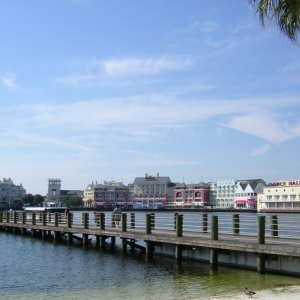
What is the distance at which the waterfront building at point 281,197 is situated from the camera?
458 feet

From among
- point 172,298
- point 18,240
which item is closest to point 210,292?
point 172,298

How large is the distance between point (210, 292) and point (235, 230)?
28.7ft

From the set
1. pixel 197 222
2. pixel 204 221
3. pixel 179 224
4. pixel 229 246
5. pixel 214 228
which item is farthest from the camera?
pixel 197 222

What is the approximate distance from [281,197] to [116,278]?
432 feet

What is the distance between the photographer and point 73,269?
22.3 meters

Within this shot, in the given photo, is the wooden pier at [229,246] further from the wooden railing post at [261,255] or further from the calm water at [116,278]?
the calm water at [116,278]

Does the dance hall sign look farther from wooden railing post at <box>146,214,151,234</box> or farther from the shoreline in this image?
the shoreline

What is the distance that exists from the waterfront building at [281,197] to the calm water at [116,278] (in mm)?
118617

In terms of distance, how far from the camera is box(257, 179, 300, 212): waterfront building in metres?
140


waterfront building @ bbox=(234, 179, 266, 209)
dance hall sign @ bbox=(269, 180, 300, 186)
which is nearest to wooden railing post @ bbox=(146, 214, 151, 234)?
dance hall sign @ bbox=(269, 180, 300, 186)

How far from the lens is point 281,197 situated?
474 feet

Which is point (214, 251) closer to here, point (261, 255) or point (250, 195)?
point (261, 255)

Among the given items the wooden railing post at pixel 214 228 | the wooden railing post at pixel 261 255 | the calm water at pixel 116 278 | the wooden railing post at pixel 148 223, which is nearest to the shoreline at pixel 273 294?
the calm water at pixel 116 278

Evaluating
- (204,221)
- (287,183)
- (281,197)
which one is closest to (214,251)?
(204,221)
